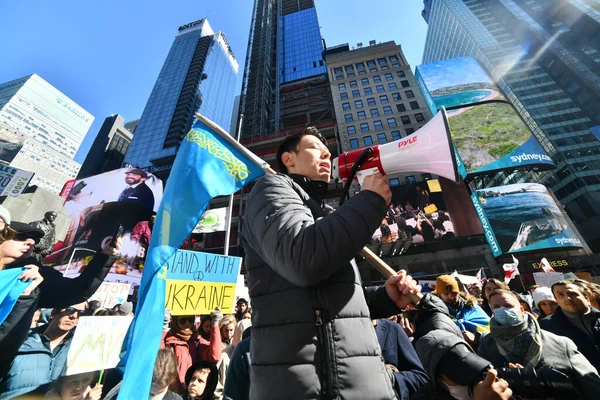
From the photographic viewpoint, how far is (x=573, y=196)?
124 feet

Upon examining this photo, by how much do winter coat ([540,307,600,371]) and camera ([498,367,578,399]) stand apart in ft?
5.51

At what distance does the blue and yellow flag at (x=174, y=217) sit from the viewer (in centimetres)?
165

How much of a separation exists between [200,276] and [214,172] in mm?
3114

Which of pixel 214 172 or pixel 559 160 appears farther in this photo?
pixel 559 160

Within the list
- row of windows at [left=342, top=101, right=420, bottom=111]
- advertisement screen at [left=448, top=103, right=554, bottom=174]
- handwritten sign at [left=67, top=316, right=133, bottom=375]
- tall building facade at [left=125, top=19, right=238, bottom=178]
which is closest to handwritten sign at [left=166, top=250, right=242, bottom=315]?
handwritten sign at [left=67, top=316, right=133, bottom=375]

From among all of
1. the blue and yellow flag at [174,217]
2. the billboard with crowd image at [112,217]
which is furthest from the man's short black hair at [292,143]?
the billboard with crowd image at [112,217]

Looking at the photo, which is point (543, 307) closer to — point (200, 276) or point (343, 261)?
point (343, 261)

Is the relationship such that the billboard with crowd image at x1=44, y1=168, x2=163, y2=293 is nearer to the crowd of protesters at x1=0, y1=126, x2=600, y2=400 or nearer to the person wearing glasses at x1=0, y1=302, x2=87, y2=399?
the person wearing glasses at x1=0, y1=302, x2=87, y2=399

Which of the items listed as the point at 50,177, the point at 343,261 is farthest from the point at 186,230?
the point at 50,177

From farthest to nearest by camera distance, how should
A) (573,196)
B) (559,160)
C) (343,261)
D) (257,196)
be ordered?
(559,160), (573,196), (257,196), (343,261)

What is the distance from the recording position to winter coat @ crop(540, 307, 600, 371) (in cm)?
257

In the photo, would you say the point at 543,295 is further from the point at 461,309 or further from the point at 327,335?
the point at 327,335

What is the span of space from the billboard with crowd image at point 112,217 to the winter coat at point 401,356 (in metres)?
16.5

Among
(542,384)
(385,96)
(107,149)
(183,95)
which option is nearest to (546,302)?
(542,384)
